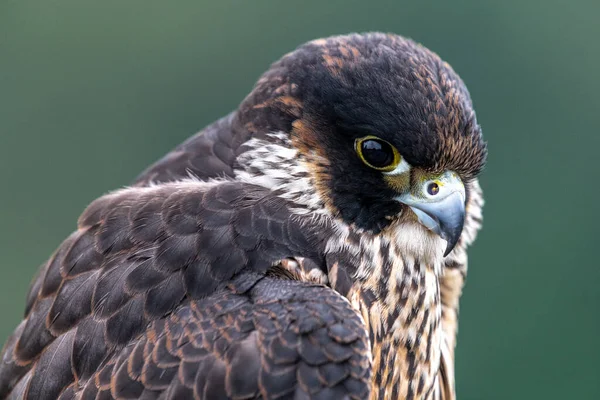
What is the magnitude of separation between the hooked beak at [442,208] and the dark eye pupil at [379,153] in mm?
146

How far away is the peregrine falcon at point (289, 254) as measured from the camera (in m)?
2.56

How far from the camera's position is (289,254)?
2.82 meters

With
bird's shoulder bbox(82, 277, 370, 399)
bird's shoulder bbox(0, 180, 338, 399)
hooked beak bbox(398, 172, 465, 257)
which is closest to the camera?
bird's shoulder bbox(82, 277, 370, 399)

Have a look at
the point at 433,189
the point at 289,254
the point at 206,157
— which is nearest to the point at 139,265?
the point at 289,254

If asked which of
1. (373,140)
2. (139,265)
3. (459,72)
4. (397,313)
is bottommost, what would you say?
(459,72)

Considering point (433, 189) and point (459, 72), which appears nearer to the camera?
point (433, 189)

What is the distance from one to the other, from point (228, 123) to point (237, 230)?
2.10 ft

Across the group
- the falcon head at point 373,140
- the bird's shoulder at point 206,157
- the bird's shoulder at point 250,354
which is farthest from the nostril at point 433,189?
the bird's shoulder at point 206,157

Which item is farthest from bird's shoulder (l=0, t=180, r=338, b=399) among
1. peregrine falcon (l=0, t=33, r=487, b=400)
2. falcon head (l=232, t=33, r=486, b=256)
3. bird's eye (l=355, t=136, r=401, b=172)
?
bird's eye (l=355, t=136, r=401, b=172)

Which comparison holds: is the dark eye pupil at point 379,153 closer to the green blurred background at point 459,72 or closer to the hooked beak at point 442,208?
the hooked beak at point 442,208

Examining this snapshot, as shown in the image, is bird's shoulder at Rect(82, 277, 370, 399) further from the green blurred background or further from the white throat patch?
the green blurred background

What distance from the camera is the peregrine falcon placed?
256 cm

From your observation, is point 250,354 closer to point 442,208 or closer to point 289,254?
point 289,254

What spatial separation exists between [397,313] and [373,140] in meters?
0.60
